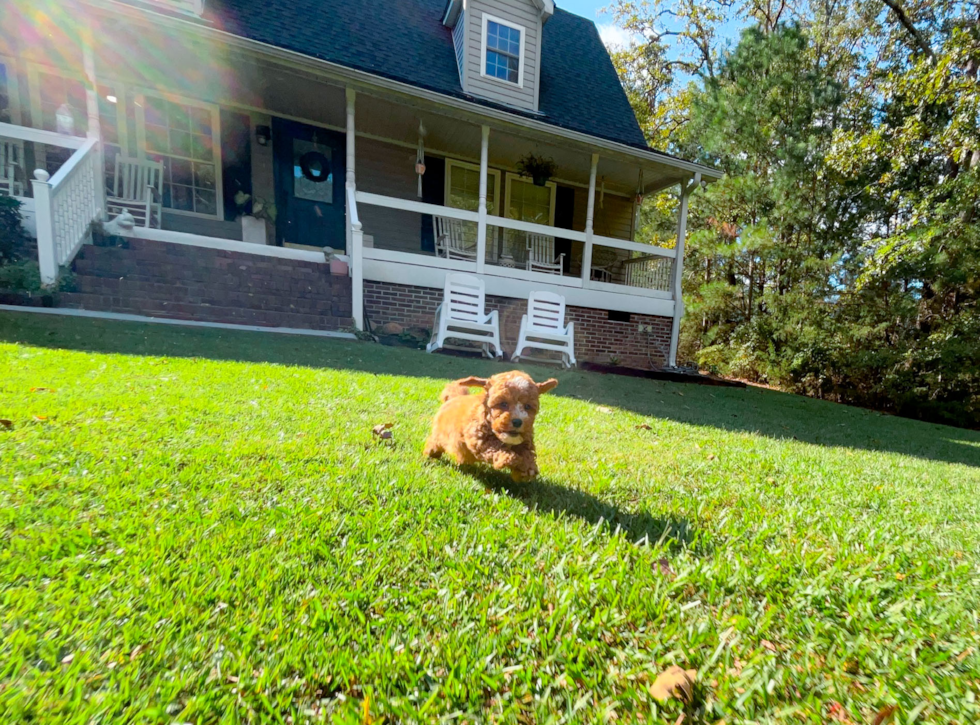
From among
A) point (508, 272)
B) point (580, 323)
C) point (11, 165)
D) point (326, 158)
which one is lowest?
point (580, 323)

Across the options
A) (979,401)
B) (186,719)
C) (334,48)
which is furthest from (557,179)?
(186,719)

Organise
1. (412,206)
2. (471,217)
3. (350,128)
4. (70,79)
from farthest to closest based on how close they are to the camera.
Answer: (471,217) < (412,206) < (70,79) < (350,128)

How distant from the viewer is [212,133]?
8.46 meters

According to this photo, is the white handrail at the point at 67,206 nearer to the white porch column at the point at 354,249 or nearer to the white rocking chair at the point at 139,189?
the white rocking chair at the point at 139,189

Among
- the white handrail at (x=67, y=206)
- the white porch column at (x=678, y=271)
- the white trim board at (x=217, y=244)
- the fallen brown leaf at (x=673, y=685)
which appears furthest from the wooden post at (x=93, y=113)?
the white porch column at (x=678, y=271)

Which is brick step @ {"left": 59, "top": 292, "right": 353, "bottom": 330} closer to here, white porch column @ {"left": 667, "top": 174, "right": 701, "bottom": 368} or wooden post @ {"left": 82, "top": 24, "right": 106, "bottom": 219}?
wooden post @ {"left": 82, "top": 24, "right": 106, "bottom": 219}

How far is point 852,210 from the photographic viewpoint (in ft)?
35.2

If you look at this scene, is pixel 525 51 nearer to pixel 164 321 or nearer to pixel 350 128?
pixel 350 128

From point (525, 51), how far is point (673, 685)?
11.6m

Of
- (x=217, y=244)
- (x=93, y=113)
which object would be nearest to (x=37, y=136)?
(x=93, y=113)

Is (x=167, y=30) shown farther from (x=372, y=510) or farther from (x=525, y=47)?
(x=372, y=510)

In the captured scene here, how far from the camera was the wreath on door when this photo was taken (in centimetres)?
895

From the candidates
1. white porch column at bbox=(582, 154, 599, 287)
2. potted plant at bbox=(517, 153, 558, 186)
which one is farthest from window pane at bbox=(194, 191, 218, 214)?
white porch column at bbox=(582, 154, 599, 287)

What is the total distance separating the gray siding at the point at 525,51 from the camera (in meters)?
9.34
